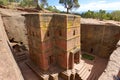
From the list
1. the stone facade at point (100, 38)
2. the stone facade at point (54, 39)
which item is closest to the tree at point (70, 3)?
the stone facade at point (100, 38)

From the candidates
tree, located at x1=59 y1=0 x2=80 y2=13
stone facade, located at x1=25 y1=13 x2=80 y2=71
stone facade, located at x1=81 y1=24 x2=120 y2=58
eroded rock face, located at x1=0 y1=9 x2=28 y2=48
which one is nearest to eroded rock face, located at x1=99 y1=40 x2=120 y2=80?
stone facade, located at x1=25 y1=13 x2=80 y2=71

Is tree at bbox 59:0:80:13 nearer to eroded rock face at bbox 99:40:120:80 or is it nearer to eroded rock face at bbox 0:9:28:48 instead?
eroded rock face at bbox 0:9:28:48

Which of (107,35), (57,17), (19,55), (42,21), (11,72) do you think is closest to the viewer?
(11,72)

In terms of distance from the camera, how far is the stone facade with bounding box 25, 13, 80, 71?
11.6 metres

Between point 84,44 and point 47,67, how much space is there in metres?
11.2

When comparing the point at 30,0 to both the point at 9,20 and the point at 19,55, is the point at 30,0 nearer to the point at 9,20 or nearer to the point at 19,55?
the point at 9,20

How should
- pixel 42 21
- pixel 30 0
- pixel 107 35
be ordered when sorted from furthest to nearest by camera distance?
pixel 30 0 < pixel 107 35 < pixel 42 21

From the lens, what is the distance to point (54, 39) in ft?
43.3

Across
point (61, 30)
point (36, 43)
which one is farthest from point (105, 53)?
point (36, 43)

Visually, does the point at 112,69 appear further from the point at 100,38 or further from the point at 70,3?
the point at 70,3

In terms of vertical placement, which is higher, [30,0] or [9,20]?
[30,0]

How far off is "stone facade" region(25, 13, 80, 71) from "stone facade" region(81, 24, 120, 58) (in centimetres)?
740

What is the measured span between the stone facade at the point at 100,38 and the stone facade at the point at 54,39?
7.40 metres

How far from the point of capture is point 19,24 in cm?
2008
